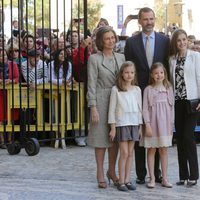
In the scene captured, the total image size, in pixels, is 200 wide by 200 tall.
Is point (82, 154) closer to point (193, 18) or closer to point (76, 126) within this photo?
point (76, 126)

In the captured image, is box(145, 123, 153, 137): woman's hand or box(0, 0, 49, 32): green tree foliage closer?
box(145, 123, 153, 137): woman's hand

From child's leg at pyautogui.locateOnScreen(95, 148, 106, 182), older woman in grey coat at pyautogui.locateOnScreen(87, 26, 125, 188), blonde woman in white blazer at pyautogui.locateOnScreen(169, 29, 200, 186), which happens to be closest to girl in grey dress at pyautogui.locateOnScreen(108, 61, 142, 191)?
older woman in grey coat at pyautogui.locateOnScreen(87, 26, 125, 188)

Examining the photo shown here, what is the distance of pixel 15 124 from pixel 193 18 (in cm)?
3863

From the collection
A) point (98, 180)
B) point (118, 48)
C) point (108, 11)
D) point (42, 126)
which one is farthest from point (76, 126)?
point (108, 11)

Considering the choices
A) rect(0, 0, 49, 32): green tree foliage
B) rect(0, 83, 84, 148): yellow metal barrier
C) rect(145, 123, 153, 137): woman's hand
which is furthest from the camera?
rect(0, 83, 84, 148): yellow metal barrier

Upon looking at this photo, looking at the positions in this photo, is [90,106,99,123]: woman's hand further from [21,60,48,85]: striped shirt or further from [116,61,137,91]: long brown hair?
[21,60,48,85]: striped shirt

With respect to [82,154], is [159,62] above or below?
above

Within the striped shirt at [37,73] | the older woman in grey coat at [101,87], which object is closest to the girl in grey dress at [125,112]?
the older woman in grey coat at [101,87]

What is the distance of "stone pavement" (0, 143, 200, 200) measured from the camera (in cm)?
611

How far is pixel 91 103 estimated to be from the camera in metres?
6.25

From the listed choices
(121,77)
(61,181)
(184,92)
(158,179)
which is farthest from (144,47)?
(61,181)

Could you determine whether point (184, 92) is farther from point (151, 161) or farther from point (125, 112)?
point (151, 161)

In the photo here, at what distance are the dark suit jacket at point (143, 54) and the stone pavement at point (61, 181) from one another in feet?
4.03

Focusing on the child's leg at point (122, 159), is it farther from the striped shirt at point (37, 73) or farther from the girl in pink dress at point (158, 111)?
the striped shirt at point (37, 73)
